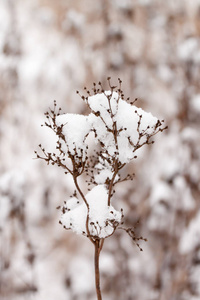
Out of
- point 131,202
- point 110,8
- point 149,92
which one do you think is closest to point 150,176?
point 131,202

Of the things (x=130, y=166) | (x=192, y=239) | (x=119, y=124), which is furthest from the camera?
(x=130, y=166)

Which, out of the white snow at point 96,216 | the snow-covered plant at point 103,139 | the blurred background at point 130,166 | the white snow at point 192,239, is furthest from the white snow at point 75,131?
the white snow at point 192,239

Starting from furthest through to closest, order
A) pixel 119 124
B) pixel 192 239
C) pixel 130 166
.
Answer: pixel 130 166 → pixel 192 239 → pixel 119 124

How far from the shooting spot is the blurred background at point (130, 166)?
17.9 feet

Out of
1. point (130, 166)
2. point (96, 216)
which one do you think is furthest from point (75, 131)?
point (130, 166)

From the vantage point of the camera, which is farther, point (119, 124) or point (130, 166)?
point (130, 166)

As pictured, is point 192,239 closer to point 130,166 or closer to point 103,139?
point 130,166

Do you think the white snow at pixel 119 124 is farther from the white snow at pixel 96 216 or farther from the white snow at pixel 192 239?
the white snow at pixel 192 239

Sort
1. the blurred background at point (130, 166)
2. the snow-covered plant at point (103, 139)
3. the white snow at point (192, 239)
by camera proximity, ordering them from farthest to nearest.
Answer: the blurred background at point (130, 166)
the white snow at point (192, 239)
the snow-covered plant at point (103, 139)

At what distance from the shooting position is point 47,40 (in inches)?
381

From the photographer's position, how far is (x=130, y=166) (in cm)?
770

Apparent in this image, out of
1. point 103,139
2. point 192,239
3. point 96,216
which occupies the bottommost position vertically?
point 96,216

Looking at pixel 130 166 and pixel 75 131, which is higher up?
pixel 130 166

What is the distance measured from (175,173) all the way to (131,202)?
3.47ft
